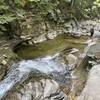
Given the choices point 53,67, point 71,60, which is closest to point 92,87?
point 53,67

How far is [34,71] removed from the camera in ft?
26.2

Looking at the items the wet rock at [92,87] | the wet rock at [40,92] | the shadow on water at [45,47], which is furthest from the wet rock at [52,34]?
the wet rock at [40,92]

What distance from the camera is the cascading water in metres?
7.16

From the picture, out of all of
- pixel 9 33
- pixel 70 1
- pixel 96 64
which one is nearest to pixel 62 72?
pixel 96 64

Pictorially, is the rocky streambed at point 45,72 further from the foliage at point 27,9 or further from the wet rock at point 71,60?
the foliage at point 27,9

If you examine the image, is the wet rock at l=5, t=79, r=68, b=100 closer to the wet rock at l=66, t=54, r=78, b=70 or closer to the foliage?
the wet rock at l=66, t=54, r=78, b=70

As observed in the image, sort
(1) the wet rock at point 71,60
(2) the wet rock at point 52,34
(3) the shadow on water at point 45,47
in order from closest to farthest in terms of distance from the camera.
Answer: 1. (1) the wet rock at point 71,60
2. (3) the shadow on water at point 45,47
3. (2) the wet rock at point 52,34

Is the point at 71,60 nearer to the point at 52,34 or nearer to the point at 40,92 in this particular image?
the point at 40,92

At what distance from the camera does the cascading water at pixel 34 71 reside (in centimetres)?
716

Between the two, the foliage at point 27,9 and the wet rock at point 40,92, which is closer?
the wet rock at point 40,92

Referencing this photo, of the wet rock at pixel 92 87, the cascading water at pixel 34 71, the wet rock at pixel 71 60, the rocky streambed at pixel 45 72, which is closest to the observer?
the wet rock at pixel 92 87

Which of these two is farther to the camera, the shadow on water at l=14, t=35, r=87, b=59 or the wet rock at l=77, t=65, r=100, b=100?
the shadow on water at l=14, t=35, r=87, b=59

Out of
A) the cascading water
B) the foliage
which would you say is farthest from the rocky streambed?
the foliage

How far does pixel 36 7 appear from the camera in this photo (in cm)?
1474
